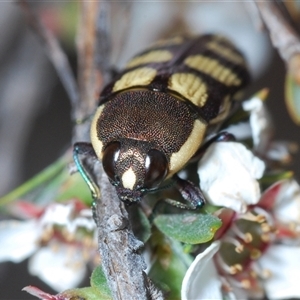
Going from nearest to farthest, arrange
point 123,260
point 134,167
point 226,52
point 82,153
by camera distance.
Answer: point 123,260, point 134,167, point 82,153, point 226,52

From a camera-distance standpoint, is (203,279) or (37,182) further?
(37,182)

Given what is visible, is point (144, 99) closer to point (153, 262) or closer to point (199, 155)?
point (199, 155)

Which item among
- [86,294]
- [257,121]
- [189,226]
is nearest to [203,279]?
[189,226]

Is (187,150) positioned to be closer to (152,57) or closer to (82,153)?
(82,153)

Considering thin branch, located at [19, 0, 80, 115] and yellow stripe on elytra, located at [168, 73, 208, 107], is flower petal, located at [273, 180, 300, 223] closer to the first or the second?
yellow stripe on elytra, located at [168, 73, 208, 107]

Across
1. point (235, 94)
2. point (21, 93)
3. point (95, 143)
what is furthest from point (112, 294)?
point (21, 93)

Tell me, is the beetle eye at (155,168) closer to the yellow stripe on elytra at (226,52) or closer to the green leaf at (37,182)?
the green leaf at (37,182)

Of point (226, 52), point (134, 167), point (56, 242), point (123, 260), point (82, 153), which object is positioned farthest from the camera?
point (226, 52)

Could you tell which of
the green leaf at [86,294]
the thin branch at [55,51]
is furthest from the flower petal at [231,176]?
the thin branch at [55,51]
